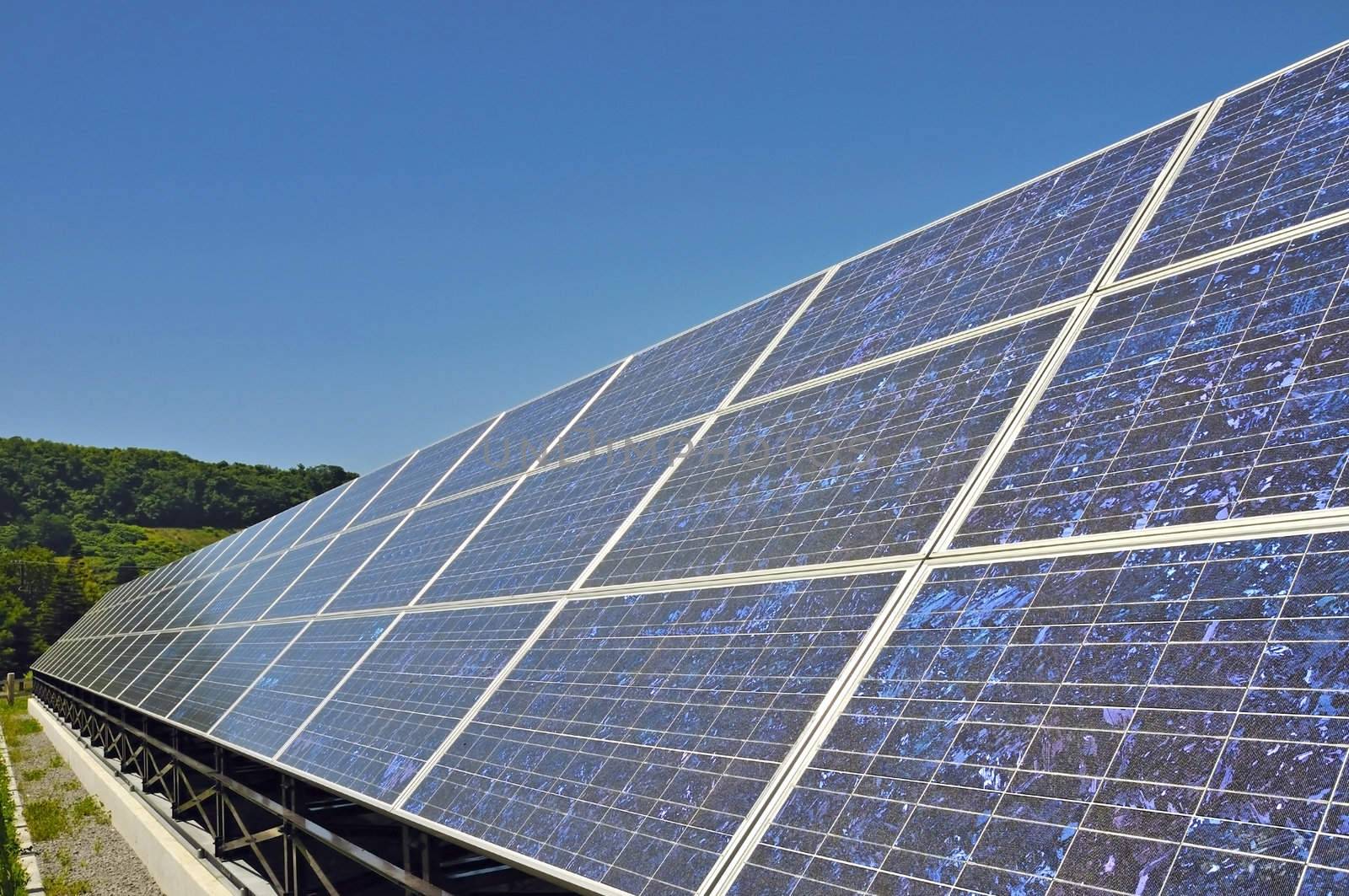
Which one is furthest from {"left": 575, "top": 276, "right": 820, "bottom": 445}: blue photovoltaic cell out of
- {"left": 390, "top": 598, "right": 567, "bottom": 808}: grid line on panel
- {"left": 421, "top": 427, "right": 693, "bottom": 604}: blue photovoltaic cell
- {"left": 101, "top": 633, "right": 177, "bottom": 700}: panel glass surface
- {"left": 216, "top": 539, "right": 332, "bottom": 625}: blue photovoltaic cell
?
{"left": 101, "top": 633, "right": 177, "bottom": 700}: panel glass surface

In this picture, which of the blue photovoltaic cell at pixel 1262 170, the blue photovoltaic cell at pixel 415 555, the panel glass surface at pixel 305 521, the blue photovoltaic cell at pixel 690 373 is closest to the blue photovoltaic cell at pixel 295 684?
the blue photovoltaic cell at pixel 415 555

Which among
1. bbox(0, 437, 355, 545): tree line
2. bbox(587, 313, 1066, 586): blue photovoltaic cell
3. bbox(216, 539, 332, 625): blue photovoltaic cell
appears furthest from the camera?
bbox(0, 437, 355, 545): tree line

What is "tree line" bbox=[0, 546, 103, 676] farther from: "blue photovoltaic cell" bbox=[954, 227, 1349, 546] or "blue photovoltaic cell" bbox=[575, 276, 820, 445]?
"blue photovoltaic cell" bbox=[954, 227, 1349, 546]

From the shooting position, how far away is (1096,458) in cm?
594

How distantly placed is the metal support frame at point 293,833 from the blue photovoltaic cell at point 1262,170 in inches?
266

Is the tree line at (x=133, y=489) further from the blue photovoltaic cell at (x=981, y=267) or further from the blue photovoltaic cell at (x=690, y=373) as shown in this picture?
the blue photovoltaic cell at (x=981, y=267)

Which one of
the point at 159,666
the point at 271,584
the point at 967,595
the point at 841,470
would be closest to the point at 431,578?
the point at 841,470

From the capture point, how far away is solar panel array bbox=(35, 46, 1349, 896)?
4.00 meters

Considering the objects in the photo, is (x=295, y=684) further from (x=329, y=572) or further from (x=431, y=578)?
(x=329, y=572)

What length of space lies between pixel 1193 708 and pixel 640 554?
19.4 feet

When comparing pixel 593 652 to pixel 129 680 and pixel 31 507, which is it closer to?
pixel 129 680

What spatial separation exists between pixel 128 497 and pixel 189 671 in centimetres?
17255

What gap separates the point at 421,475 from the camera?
74.1ft

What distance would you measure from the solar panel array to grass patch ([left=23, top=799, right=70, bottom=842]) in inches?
593
